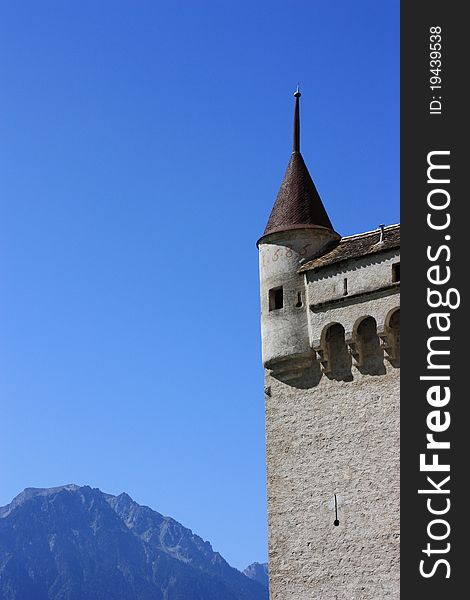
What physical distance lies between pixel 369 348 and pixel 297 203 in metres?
5.23

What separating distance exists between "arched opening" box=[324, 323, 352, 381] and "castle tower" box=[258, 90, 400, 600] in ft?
0.08

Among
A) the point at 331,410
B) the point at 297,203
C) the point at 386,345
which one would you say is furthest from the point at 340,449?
the point at 297,203

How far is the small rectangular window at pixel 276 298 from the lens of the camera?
31422mm

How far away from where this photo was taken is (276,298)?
31.6 metres

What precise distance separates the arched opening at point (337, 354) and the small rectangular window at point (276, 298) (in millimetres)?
1974

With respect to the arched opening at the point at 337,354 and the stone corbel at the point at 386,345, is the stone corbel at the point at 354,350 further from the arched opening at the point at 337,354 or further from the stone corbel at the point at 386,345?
the stone corbel at the point at 386,345

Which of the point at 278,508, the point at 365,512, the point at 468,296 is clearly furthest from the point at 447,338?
the point at 278,508

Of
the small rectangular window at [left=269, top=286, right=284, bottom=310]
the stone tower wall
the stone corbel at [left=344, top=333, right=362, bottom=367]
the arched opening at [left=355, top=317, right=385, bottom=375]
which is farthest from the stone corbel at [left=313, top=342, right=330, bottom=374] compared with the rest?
the small rectangular window at [left=269, top=286, right=284, bottom=310]

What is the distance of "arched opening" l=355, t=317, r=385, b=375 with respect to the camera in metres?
29.0

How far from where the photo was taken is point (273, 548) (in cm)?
2997

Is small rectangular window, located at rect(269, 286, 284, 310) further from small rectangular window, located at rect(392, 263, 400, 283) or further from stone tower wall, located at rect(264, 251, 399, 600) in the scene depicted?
small rectangular window, located at rect(392, 263, 400, 283)

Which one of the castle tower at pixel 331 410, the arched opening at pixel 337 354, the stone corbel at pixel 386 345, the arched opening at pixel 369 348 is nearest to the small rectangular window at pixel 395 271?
the castle tower at pixel 331 410

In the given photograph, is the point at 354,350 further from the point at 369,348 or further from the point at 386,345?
the point at 386,345

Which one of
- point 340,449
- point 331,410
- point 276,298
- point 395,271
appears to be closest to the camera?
point 395,271
